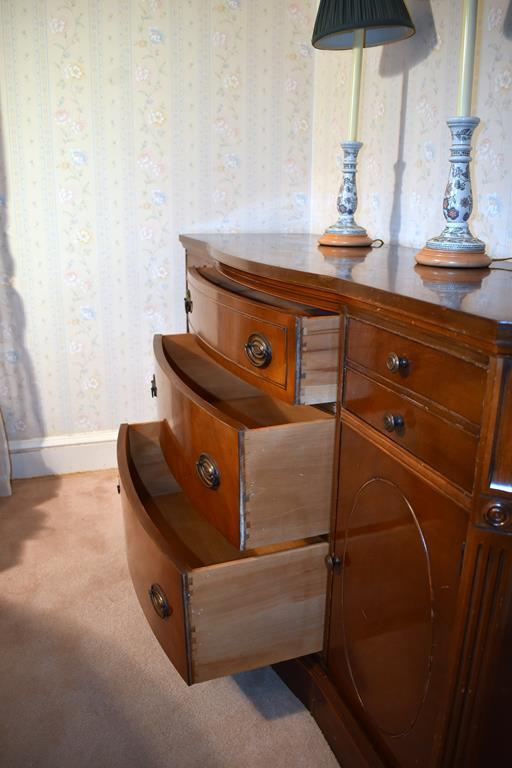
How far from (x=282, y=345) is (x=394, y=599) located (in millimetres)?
377

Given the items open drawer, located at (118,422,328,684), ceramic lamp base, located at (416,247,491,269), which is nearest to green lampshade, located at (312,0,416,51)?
ceramic lamp base, located at (416,247,491,269)

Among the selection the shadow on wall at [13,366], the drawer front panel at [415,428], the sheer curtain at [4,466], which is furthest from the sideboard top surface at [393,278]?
the sheer curtain at [4,466]

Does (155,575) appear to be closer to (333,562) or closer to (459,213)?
(333,562)

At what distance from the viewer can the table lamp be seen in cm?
119

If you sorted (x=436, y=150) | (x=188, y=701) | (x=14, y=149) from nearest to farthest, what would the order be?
(x=188, y=701) → (x=436, y=150) → (x=14, y=149)

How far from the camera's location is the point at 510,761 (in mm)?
677

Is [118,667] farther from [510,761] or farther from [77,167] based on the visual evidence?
[77,167]

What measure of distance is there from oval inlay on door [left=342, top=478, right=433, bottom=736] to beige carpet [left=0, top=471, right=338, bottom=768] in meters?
0.24

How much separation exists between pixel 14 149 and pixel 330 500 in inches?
56.3

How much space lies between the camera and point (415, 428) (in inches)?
28.6

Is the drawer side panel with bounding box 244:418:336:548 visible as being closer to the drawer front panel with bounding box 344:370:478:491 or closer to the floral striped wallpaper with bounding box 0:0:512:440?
the drawer front panel with bounding box 344:370:478:491

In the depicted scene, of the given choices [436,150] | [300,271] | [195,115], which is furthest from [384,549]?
[195,115]

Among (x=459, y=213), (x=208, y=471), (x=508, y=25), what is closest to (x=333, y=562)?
(x=208, y=471)

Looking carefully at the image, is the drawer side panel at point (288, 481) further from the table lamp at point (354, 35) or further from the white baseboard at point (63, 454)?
the white baseboard at point (63, 454)
